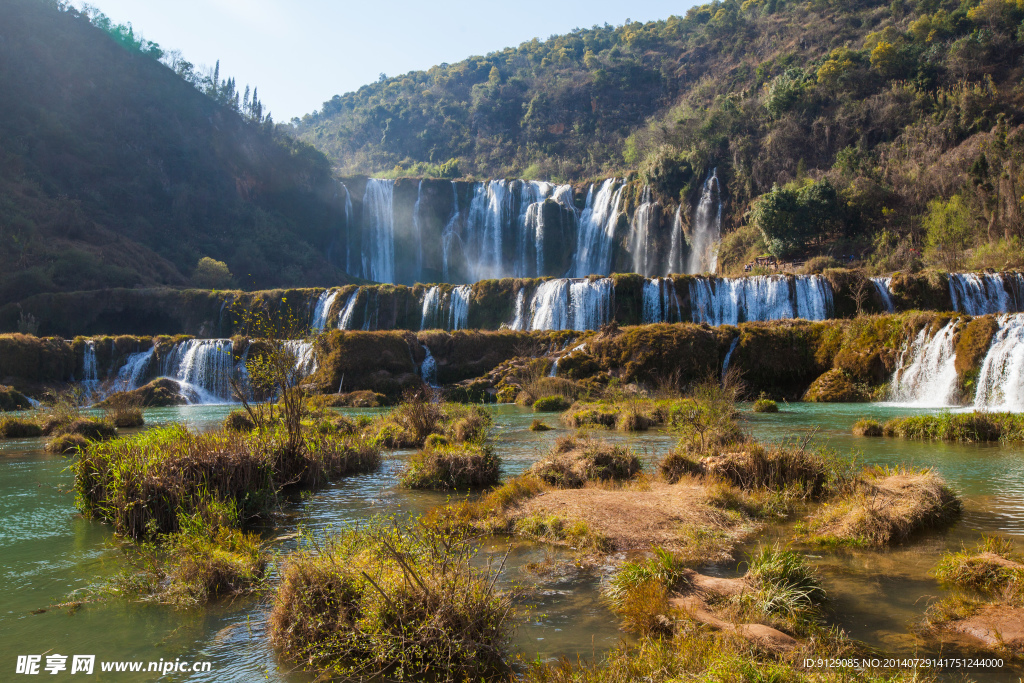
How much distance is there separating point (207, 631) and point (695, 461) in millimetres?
7704

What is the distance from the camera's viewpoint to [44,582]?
677 centimetres

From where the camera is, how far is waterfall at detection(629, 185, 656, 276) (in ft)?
177

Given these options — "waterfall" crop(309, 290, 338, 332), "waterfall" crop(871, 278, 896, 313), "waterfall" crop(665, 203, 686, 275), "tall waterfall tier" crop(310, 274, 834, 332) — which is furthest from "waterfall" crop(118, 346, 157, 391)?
"waterfall" crop(665, 203, 686, 275)

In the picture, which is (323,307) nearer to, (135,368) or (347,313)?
(347,313)

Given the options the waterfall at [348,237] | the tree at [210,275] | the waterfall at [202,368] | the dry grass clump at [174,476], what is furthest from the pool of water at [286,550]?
the waterfall at [348,237]

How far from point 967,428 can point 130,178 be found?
69108 millimetres

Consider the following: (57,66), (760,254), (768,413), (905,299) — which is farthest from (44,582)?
(57,66)

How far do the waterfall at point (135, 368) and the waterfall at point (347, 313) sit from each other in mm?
10413

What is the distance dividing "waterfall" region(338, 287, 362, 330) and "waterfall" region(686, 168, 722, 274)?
28195 mm

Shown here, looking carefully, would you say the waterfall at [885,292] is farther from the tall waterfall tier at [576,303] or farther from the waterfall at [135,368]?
the waterfall at [135,368]

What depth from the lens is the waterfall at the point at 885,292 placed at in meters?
31.0

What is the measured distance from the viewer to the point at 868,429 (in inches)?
604

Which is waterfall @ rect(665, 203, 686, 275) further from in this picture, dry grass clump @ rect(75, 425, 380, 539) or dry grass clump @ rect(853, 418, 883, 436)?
dry grass clump @ rect(75, 425, 380, 539)

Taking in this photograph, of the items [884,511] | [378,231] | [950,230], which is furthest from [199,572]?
[378,231]
